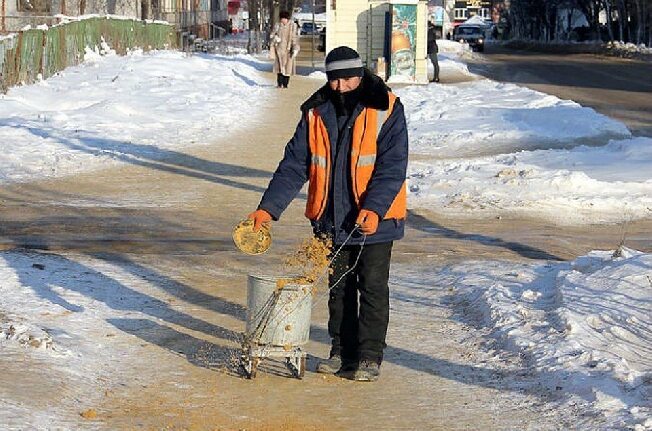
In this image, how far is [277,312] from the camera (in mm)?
6500

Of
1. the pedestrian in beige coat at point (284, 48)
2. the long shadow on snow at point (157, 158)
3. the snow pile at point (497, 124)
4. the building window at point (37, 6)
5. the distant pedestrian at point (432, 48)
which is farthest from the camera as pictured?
the building window at point (37, 6)

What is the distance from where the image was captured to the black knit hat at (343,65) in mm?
6547

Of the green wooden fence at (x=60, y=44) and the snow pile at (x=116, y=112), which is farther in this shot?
the green wooden fence at (x=60, y=44)

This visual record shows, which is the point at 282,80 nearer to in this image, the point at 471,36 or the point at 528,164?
the point at 528,164

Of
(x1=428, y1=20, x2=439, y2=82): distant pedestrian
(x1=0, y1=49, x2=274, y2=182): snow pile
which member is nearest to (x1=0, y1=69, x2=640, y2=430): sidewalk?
(x1=0, y1=49, x2=274, y2=182): snow pile

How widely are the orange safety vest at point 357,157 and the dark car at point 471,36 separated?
7084 centimetres

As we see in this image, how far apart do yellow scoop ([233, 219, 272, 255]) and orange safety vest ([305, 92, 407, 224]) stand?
281mm

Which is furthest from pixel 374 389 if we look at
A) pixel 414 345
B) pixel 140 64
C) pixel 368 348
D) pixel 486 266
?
pixel 140 64

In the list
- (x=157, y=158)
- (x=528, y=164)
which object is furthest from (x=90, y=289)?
(x=157, y=158)

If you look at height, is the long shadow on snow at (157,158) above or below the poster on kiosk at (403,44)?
below

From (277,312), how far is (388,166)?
2.96ft

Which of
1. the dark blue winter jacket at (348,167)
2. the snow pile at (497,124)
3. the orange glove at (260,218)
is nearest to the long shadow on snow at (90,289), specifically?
the orange glove at (260,218)

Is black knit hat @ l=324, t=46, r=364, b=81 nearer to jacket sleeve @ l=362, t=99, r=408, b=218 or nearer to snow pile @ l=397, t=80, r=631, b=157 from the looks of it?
jacket sleeve @ l=362, t=99, r=408, b=218

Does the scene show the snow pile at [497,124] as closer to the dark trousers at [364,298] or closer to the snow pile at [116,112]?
the snow pile at [116,112]
